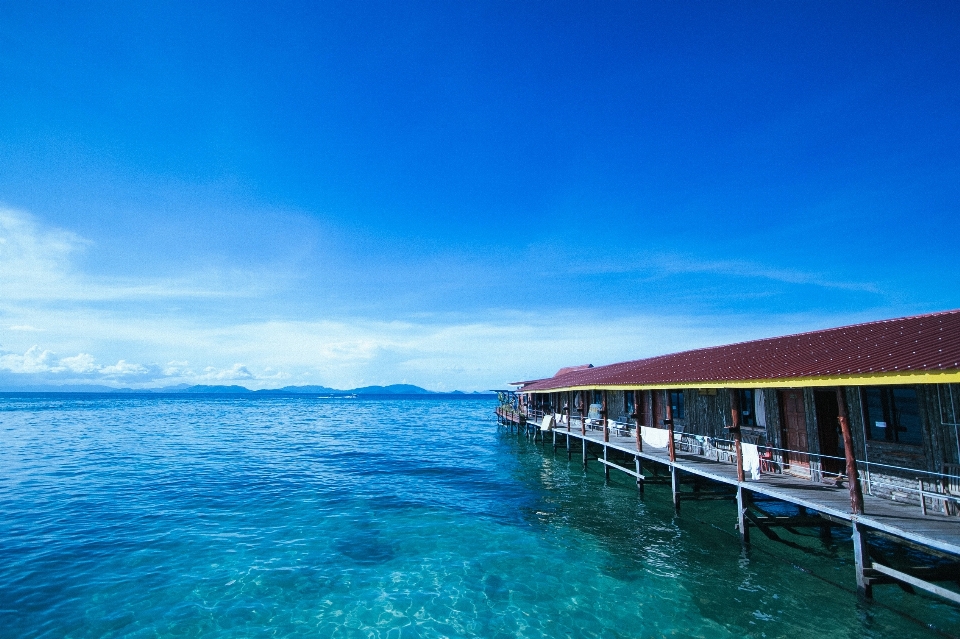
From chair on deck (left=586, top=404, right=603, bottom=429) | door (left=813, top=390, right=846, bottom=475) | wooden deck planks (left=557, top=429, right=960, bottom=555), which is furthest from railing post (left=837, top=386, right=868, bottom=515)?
chair on deck (left=586, top=404, right=603, bottom=429)

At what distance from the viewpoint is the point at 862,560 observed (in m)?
10.1

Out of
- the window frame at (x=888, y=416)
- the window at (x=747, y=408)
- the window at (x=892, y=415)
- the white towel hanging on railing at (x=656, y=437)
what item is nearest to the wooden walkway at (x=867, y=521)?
the window frame at (x=888, y=416)

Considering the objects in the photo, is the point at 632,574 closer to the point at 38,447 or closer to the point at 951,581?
the point at 951,581

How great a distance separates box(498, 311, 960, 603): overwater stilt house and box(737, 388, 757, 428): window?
39 millimetres

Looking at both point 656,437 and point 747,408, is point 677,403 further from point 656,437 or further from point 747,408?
point 747,408

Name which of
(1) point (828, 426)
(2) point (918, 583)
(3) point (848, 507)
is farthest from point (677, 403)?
(2) point (918, 583)

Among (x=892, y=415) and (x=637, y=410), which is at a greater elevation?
(x=892, y=415)

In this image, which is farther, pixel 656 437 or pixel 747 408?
pixel 656 437

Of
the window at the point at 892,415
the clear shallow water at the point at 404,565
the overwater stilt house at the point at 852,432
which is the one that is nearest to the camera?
the overwater stilt house at the point at 852,432

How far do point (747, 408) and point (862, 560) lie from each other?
25.7ft

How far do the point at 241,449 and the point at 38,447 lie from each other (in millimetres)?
15926

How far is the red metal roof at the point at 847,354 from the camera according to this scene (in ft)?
30.9

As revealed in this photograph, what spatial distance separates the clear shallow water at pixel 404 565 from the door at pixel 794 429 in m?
2.31

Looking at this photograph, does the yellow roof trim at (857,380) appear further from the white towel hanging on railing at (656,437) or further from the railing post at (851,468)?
the white towel hanging on railing at (656,437)
